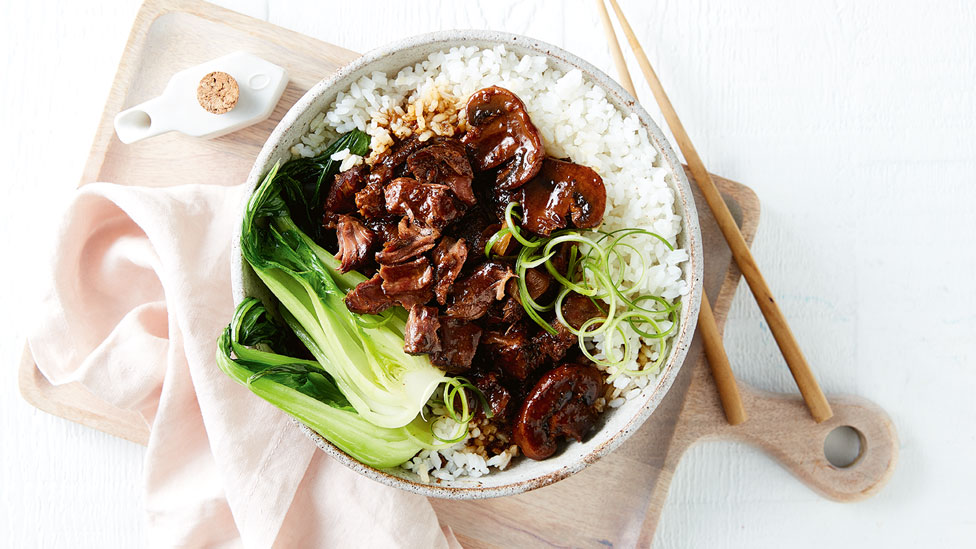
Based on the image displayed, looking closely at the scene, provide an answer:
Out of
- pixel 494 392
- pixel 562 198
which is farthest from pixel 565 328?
pixel 562 198

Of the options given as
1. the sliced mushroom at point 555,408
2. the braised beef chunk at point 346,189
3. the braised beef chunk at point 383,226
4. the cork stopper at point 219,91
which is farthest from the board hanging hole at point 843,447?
the cork stopper at point 219,91

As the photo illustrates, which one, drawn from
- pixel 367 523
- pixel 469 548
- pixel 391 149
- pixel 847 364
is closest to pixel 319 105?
pixel 391 149

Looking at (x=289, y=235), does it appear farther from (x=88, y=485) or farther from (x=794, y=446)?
(x=794, y=446)

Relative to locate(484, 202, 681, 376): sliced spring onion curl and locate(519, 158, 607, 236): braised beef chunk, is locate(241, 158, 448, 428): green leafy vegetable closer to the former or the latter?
locate(484, 202, 681, 376): sliced spring onion curl

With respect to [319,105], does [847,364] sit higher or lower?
lower

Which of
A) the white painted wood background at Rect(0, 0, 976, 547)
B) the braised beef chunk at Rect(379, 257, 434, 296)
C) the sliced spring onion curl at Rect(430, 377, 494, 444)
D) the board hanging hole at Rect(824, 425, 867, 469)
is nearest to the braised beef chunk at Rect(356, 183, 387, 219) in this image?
the braised beef chunk at Rect(379, 257, 434, 296)

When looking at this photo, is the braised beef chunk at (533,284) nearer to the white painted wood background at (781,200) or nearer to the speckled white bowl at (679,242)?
the speckled white bowl at (679,242)

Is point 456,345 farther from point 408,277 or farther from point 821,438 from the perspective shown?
point 821,438
